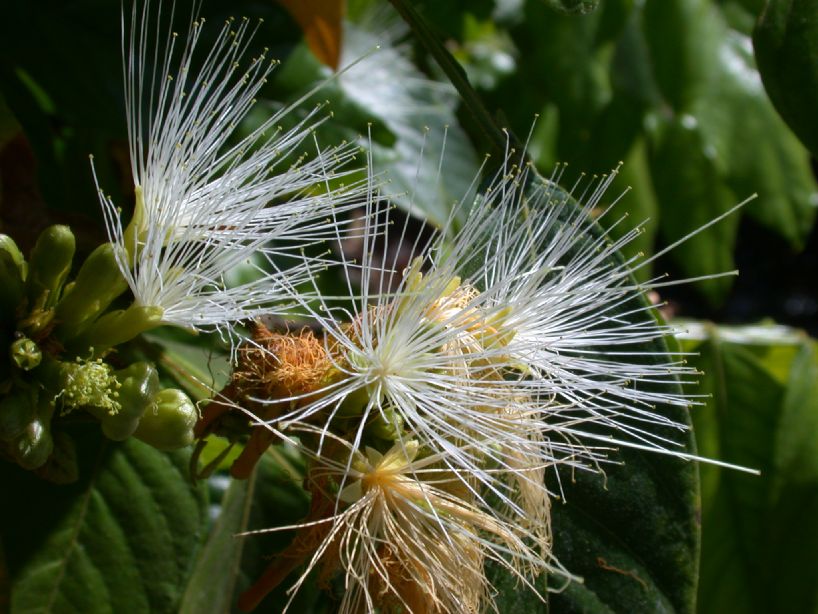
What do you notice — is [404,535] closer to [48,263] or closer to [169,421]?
[169,421]

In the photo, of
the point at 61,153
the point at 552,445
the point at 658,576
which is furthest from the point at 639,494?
the point at 61,153

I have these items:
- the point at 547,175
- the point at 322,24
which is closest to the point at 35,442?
the point at 322,24

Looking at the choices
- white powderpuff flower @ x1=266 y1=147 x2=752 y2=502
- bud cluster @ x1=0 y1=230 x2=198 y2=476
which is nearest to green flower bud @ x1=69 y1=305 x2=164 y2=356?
bud cluster @ x1=0 y1=230 x2=198 y2=476

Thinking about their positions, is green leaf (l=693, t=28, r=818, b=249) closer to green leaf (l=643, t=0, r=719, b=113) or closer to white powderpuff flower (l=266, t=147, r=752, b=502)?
green leaf (l=643, t=0, r=719, b=113)

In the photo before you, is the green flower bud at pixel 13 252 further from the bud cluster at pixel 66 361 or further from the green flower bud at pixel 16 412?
the green flower bud at pixel 16 412

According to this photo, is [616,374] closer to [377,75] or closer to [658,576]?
[658,576]

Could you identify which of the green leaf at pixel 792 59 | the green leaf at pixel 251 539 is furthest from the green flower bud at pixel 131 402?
the green leaf at pixel 792 59
